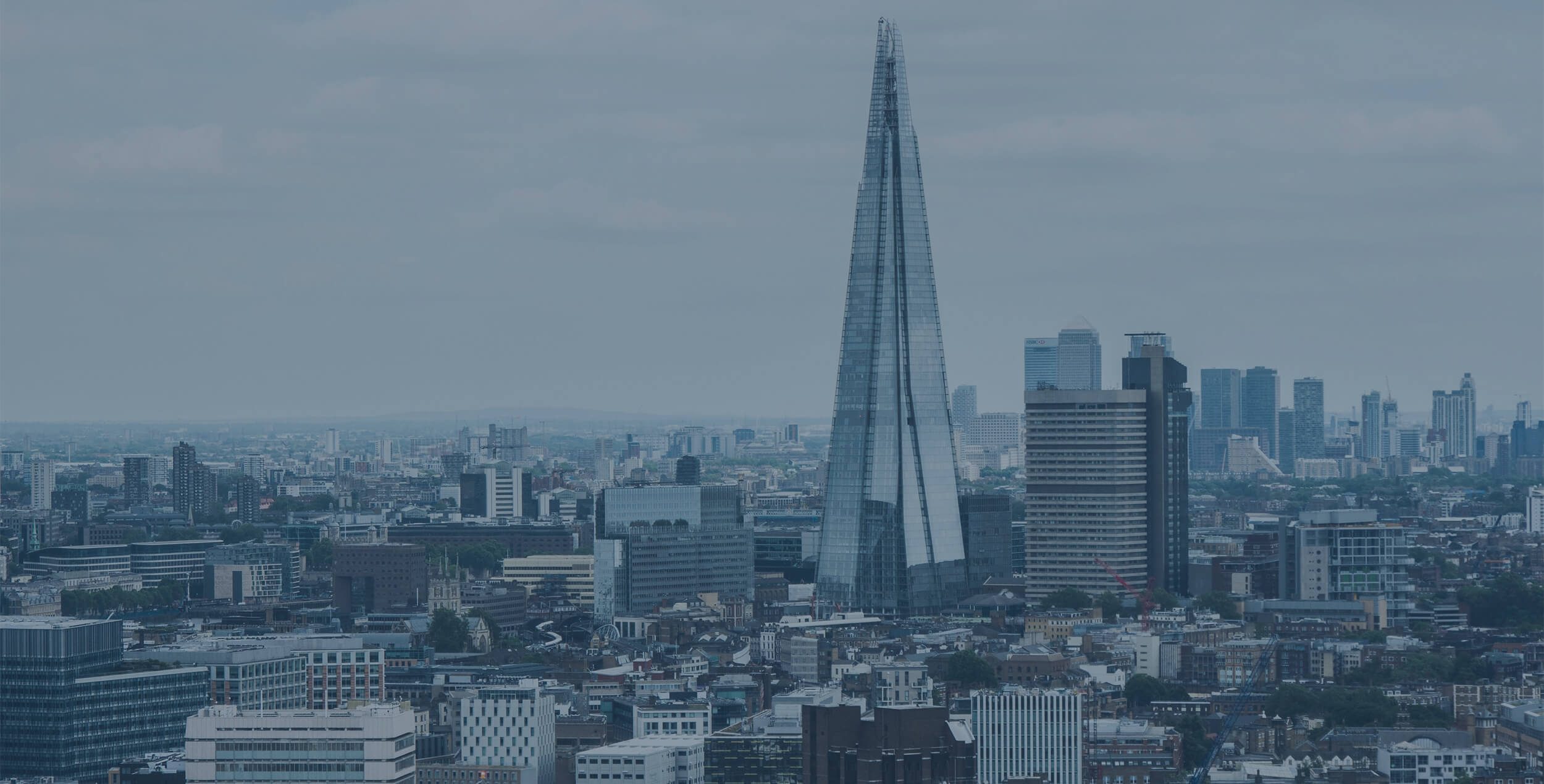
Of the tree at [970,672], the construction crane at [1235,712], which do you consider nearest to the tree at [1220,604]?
the construction crane at [1235,712]

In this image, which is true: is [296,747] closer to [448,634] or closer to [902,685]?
[902,685]

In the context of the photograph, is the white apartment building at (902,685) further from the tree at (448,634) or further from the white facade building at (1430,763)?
the tree at (448,634)

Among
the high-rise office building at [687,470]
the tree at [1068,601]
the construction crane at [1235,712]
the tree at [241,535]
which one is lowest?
the construction crane at [1235,712]

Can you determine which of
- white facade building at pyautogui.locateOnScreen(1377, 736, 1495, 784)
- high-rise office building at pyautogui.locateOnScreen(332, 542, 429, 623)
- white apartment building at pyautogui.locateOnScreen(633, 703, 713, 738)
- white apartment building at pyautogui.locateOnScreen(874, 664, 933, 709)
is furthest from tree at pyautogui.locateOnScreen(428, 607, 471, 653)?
white facade building at pyautogui.locateOnScreen(1377, 736, 1495, 784)

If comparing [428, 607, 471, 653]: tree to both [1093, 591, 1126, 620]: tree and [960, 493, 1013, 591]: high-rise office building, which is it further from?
[960, 493, 1013, 591]: high-rise office building

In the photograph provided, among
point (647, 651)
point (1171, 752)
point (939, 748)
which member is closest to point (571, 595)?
point (647, 651)

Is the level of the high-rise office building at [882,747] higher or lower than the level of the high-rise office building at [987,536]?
lower

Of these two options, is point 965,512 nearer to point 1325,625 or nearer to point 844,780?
point 1325,625
